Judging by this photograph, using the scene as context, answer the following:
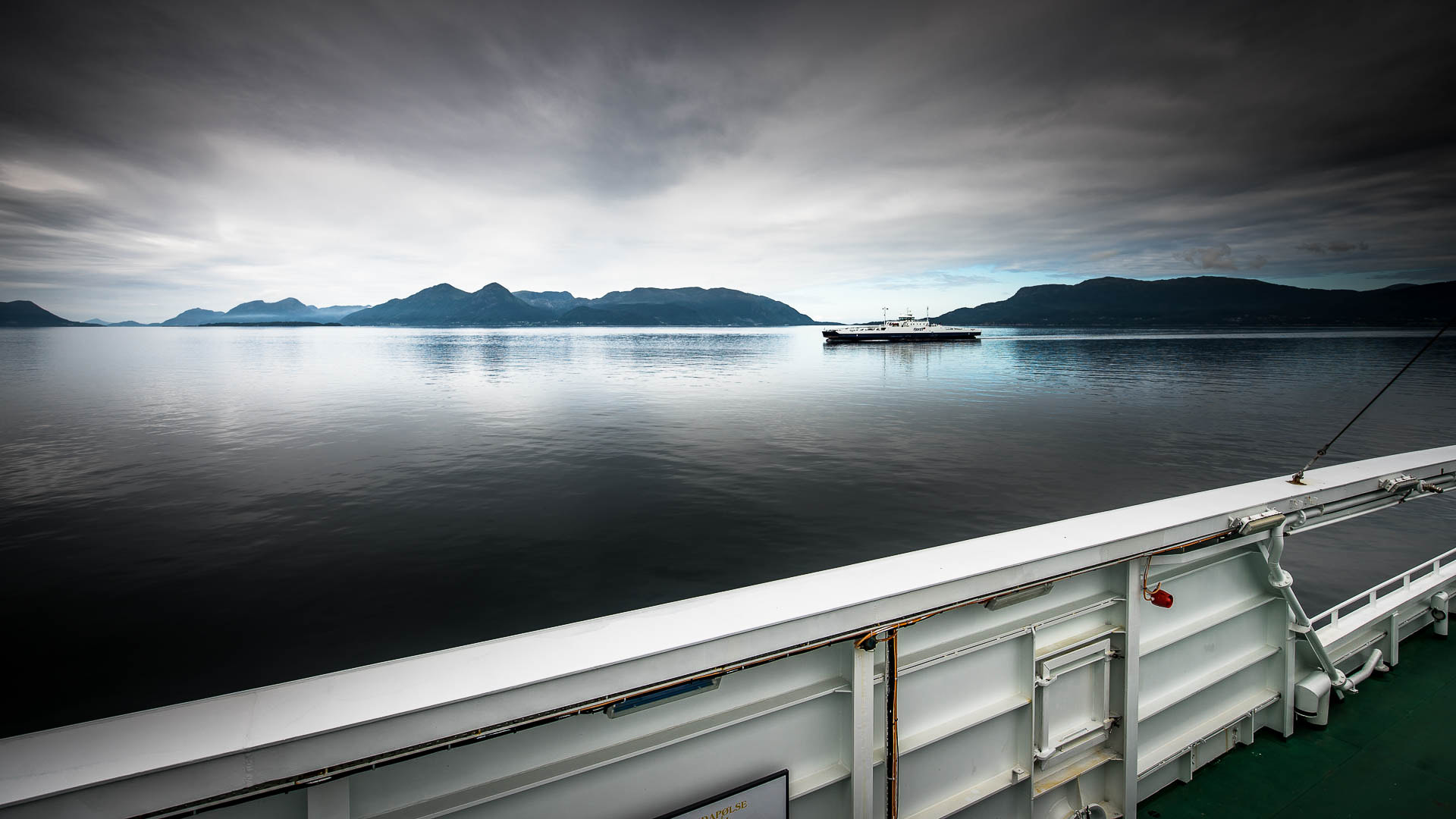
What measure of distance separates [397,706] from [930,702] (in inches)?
110

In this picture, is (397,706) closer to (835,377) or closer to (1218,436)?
(1218,436)

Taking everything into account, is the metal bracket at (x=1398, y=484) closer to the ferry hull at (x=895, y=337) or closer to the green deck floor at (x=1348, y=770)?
the green deck floor at (x=1348, y=770)

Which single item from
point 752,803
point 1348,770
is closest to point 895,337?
point 1348,770

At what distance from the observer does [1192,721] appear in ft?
14.9

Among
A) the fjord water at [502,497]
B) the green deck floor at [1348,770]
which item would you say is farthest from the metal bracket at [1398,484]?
the fjord water at [502,497]

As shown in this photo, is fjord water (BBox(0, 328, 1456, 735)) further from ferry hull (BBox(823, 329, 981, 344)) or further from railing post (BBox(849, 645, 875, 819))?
ferry hull (BBox(823, 329, 981, 344))

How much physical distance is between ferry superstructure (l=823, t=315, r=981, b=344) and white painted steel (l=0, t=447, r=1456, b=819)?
84.2m

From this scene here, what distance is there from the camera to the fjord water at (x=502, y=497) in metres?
8.43

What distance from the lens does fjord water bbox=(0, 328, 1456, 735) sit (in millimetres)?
8430

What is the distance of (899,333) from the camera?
282ft

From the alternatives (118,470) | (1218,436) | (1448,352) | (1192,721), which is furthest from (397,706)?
(1448,352)

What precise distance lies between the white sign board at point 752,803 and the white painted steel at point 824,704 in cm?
8

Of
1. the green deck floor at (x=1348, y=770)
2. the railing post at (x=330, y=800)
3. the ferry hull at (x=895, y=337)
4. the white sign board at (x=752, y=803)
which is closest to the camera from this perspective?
the railing post at (x=330, y=800)

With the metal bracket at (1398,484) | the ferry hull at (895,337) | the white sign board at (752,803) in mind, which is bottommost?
the white sign board at (752,803)
